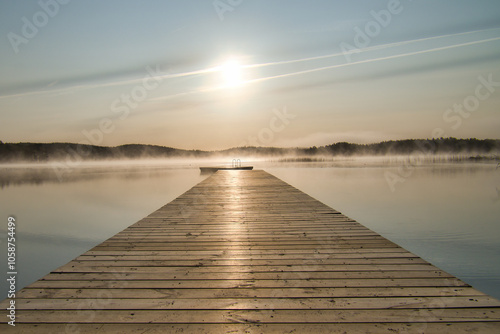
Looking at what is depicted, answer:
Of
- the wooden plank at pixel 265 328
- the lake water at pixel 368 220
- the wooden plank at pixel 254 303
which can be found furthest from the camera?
the lake water at pixel 368 220

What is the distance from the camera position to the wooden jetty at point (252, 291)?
6.21 feet

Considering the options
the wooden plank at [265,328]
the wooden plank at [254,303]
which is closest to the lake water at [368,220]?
the wooden plank at [254,303]

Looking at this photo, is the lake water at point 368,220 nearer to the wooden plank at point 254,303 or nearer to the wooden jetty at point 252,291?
the wooden jetty at point 252,291

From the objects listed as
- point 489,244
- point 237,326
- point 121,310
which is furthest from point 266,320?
point 489,244

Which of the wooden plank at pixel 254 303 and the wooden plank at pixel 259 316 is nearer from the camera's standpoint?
the wooden plank at pixel 259 316

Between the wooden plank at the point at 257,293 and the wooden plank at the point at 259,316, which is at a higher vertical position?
the wooden plank at the point at 257,293

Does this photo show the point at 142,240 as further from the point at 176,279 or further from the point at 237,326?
the point at 237,326

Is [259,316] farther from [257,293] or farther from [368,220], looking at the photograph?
[368,220]

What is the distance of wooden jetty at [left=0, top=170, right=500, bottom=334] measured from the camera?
189 centimetres

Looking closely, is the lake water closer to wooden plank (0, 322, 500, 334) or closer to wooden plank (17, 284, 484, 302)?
wooden plank (17, 284, 484, 302)

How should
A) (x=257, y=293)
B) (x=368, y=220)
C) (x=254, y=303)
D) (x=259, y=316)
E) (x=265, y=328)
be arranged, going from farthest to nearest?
(x=368, y=220) < (x=257, y=293) < (x=254, y=303) < (x=259, y=316) < (x=265, y=328)

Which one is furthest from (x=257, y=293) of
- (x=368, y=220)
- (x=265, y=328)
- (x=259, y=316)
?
(x=368, y=220)

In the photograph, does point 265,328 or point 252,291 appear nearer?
point 265,328

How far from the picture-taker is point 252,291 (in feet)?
7.55
